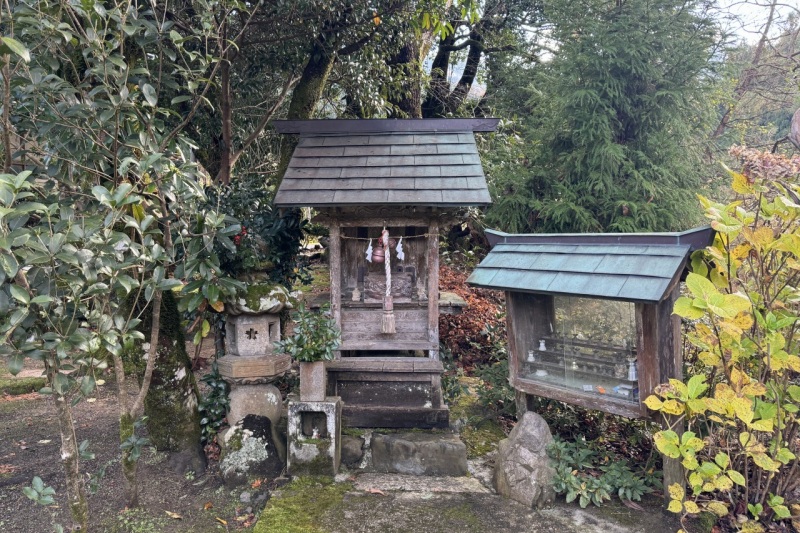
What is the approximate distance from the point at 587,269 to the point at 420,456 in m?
2.29

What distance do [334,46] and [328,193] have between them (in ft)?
9.40

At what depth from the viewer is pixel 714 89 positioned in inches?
292

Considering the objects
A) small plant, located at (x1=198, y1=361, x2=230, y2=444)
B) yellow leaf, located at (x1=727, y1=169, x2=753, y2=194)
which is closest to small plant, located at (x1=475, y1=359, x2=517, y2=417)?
small plant, located at (x1=198, y1=361, x2=230, y2=444)

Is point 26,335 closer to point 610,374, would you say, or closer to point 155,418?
point 155,418

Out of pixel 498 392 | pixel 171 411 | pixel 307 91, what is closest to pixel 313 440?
pixel 171 411

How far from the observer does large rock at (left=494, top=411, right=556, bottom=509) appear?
3.68m

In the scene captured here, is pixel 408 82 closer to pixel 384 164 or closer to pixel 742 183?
pixel 384 164

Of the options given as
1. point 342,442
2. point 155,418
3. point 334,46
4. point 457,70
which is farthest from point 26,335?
point 457,70

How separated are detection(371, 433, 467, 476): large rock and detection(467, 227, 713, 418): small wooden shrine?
76 cm

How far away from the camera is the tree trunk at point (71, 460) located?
2.94 meters

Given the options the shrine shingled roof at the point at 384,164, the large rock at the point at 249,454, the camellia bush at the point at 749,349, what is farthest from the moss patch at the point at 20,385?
the camellia bush at the point at 749,349

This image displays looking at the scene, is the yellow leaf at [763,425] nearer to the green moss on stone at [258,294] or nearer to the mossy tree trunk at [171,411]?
the green moss on stone at [258,294]

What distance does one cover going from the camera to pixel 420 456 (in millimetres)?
4324

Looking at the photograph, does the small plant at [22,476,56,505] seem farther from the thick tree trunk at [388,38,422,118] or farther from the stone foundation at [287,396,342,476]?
the thick tree trunk at [388,38,422,118]
